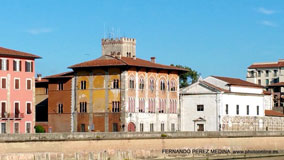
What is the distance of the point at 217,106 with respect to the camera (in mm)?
86062

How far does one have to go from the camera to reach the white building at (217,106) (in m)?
86.2

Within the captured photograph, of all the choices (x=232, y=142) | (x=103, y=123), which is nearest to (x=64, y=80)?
(x=103, y=123)

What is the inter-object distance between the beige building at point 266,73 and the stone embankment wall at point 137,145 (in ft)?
192

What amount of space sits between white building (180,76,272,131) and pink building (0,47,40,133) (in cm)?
2057

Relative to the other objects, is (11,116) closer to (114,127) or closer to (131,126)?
(114,127)

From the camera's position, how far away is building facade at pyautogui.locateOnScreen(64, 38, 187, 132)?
261 ft

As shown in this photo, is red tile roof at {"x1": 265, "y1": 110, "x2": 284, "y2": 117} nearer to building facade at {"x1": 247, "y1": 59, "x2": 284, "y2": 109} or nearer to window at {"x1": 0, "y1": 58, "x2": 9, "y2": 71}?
window at {"x1": 0, "y1": 58, "x2": 9, "y2": 71}

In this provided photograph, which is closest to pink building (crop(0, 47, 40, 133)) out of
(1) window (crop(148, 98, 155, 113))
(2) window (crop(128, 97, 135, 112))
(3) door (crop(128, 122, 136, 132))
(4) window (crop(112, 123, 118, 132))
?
(4) window (crop(112, 123, 118, 132))

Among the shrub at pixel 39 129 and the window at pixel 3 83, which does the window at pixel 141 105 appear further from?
the window at pixel 3 83

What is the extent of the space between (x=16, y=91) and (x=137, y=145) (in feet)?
47.7

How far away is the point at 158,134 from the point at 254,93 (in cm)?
2598

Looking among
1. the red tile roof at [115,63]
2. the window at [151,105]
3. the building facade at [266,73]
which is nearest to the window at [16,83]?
the red tile roof at [115,63]

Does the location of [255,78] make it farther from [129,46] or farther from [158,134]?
[158,134]

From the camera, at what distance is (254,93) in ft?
305
